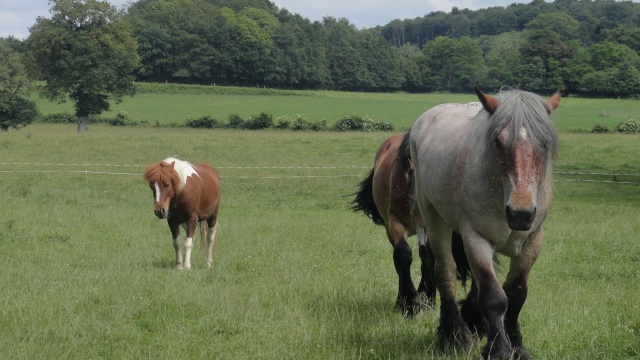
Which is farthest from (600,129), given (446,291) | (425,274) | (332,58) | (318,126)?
(332,58)

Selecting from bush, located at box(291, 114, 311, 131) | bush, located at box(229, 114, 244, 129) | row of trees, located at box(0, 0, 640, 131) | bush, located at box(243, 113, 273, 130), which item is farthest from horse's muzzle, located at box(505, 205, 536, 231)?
row of trees, located at box(0, 0, 640, 131)

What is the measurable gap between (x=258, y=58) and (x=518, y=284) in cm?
8949

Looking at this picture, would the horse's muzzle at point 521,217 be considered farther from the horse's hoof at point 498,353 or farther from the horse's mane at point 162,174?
the horse's mane at point 162,174

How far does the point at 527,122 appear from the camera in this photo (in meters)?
4.50

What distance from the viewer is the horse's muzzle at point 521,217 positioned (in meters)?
4.30

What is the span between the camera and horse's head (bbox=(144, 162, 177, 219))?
10.6 metres

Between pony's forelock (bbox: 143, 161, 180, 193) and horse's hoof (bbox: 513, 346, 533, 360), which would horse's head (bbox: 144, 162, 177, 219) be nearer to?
pony's forelock (bbox: 143, 161, 180, 193)

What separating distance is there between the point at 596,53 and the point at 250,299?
82941 mm

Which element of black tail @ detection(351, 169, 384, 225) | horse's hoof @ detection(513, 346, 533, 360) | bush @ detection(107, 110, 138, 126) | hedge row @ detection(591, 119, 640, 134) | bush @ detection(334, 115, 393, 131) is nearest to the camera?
horse's hoof @ detection(513, 346, 533, 360)

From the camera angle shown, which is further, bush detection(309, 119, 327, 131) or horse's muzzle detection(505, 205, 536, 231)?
bush detection(309, 119, 327, 131)

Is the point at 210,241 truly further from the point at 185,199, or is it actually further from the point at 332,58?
the point at 332,58

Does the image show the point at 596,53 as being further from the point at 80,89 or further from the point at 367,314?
the point at 367,314

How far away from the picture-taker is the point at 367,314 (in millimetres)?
6922

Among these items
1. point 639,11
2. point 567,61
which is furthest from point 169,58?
point 639,11
